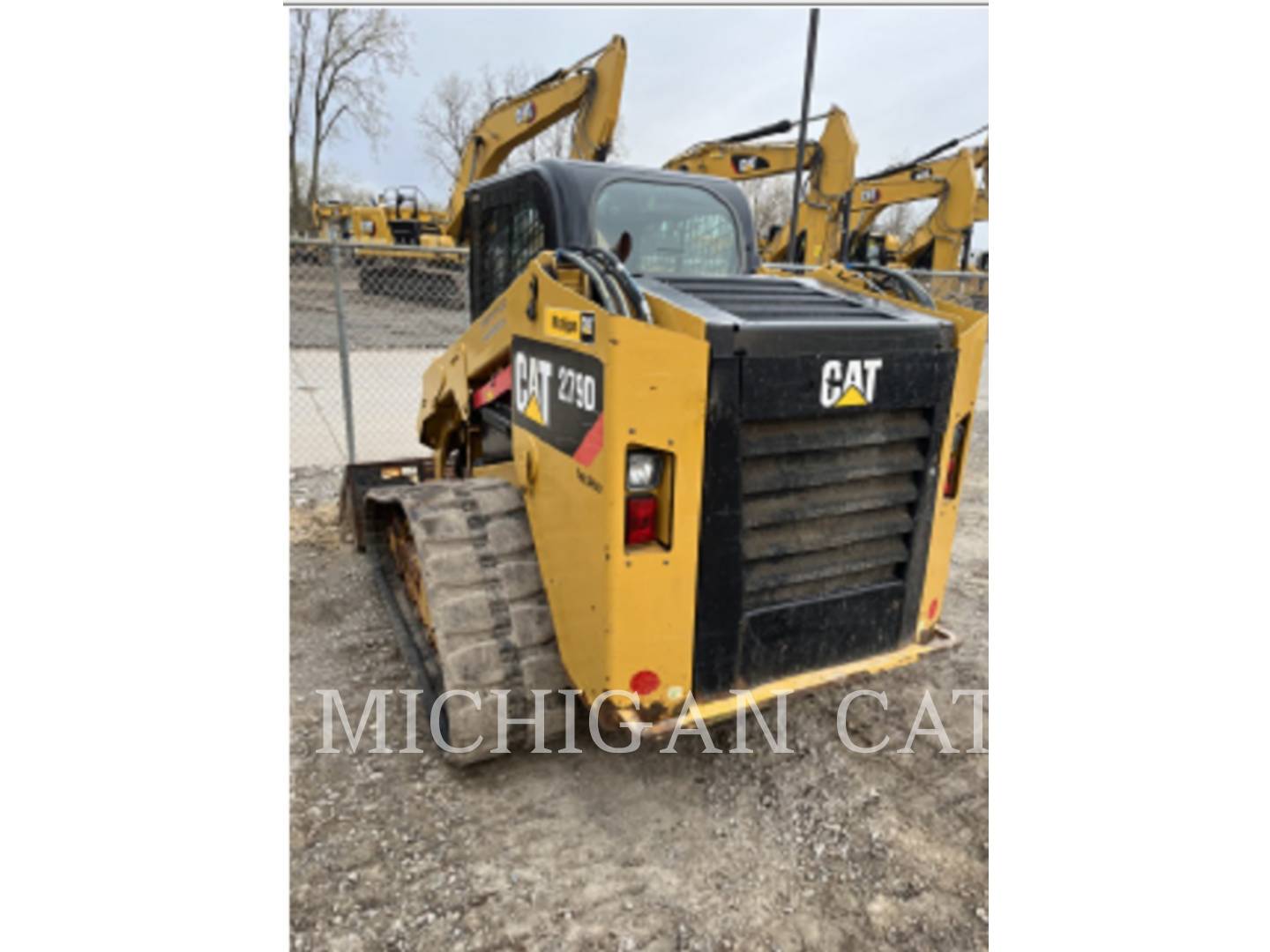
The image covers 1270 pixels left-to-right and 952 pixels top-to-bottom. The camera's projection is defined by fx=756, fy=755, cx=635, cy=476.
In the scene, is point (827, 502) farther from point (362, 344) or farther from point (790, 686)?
point (362, 344)

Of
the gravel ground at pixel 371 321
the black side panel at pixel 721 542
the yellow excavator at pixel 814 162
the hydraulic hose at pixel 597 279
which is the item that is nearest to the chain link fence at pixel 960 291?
the yellow excavator at pixel 814 162

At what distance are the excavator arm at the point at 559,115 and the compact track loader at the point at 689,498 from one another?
17.4 ft

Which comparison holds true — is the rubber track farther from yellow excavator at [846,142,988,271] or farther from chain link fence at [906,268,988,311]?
yellow excavator at [846,142,988,271]

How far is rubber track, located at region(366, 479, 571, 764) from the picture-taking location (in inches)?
108

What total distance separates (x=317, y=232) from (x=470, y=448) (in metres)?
24.6

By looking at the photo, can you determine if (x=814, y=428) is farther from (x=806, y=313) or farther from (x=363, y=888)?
(x=363, y=888)

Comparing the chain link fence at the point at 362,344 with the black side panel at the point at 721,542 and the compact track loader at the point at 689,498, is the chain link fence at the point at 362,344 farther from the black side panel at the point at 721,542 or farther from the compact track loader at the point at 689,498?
the black side panel at the point at 721,542

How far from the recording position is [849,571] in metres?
2.87

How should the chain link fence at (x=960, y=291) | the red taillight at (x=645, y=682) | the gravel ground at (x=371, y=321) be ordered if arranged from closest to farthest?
the red taillight at (x=645, y=682) → the chain link fence at (x=960, y=291) → the gravel ground at (x=371, y=321)

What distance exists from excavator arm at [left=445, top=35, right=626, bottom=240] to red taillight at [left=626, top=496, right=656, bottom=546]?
6.00 m

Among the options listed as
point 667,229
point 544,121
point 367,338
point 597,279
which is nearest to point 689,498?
point 597,279

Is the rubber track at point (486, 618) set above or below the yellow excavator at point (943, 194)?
below

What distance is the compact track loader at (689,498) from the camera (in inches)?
94.1

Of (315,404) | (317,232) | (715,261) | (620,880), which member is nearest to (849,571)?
(620,880)
